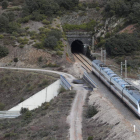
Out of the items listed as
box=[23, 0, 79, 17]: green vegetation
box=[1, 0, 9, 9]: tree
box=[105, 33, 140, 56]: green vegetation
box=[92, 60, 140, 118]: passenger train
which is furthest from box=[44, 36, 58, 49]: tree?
box=[1, 0, 9, 9]: tree

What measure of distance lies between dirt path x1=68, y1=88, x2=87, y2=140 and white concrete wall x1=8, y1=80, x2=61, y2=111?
5.63m

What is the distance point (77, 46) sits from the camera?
297 ft

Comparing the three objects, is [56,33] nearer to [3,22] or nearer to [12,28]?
[12,28]

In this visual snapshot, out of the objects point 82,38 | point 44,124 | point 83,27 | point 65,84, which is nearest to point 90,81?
point 65,84

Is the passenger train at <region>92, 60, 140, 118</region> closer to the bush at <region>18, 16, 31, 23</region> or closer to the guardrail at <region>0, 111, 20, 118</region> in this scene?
the guardrail at <region>0, 111, 20, 118</region>

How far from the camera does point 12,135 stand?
36.2m

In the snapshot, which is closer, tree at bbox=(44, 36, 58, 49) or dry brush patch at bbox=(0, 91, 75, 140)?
dry brush patch at bbox=(0, 91, 75, 140)

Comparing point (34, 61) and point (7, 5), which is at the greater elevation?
point (7, 5)

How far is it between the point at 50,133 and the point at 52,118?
17.9 feet

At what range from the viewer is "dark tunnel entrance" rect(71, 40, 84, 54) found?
285ft

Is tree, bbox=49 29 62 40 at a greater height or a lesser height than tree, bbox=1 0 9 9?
lesser

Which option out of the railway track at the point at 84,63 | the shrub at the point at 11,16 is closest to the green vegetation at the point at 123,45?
the railway track at the point at 84,63

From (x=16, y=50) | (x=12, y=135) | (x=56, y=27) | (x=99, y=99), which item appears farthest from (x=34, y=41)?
(x=12, y=135)

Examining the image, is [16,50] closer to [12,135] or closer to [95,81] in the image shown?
[95,81]
